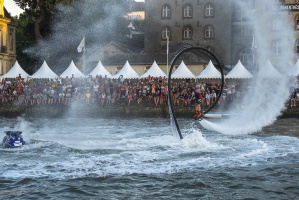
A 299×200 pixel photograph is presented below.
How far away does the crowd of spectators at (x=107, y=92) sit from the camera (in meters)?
49.3

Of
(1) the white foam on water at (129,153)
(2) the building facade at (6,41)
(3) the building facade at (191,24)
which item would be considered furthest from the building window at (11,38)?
(1) the white foam on water at (129,153)

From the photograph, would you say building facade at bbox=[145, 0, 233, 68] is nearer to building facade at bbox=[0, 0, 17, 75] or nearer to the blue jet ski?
building facade at bbox=[0, 0, 17, 75]

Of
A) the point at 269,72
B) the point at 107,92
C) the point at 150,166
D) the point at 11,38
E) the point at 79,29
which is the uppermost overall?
the point at 79,29

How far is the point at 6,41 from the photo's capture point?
83562 mm

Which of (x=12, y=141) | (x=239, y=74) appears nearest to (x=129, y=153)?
(x=12, y=141)

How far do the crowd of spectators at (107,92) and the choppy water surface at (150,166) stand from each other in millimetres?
13365

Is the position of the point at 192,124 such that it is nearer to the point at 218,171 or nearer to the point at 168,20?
the point at 218,171

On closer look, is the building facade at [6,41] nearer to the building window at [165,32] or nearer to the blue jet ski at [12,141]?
the building window at [165,32]

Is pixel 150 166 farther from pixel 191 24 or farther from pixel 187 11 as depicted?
pixel 187 11

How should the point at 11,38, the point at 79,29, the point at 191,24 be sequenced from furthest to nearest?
the point at 11,38 < the point at 191,24 < the point at 79,29

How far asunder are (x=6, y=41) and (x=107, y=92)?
37156 millimetres

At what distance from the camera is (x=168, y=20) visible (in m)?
84.5

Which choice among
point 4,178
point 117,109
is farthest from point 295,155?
point 117,109

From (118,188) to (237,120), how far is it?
20321 millimetres
